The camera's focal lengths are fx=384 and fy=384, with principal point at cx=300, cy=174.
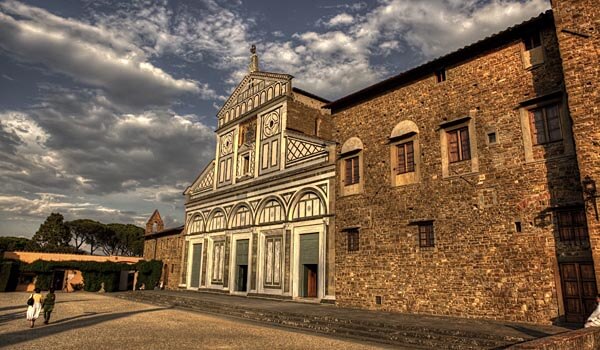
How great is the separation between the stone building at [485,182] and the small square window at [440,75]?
0.15ft

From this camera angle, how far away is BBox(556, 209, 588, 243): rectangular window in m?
10.8

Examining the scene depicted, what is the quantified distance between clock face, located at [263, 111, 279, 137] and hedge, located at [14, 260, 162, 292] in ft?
53.3

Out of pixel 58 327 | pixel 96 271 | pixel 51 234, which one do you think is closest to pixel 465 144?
pixel 58 327

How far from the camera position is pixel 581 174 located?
10.3 meters

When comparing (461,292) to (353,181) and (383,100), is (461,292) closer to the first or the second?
(353,181)

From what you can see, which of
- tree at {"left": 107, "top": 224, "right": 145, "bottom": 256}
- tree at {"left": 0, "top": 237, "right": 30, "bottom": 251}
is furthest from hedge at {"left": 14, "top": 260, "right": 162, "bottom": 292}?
tree at {"left": 107, "top": 224, "right": 145, "bottom": 256}

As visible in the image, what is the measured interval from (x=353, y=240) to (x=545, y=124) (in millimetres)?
8749

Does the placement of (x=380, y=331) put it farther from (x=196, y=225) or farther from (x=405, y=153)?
(x=196, y=225)

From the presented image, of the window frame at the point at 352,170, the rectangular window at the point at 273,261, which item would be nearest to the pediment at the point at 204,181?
the rectangular window at the point at 273,261

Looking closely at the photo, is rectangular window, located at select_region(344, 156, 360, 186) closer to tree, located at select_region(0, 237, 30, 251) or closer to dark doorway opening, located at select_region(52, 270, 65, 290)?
dark doorway opening, located at select_region(52, 270, 65, 290)

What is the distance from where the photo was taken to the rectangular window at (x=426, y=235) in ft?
47.0

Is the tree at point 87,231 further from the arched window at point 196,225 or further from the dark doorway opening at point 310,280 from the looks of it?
the dark doorway opening at point 310,280

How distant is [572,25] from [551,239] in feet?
20.3

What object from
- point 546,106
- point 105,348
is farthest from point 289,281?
point 546,106
